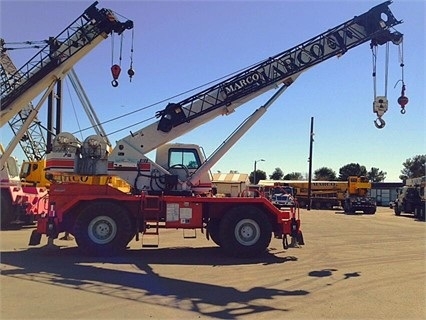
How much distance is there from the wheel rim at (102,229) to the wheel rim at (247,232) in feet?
10.5

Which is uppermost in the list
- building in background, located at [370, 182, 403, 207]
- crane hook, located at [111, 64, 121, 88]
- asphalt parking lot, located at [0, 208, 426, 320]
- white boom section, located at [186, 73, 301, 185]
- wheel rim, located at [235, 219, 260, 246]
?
crane hook, located at [111, 64, 121, 88]

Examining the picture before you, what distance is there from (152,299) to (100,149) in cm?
666

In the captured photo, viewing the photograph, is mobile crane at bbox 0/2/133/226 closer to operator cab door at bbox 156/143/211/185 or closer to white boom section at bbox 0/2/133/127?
white boom section at bbox 0/2/133/127

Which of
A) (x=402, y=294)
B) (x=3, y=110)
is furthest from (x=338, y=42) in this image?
(x=3, y=110)

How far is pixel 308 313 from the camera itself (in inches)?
270

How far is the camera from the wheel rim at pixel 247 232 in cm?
1236

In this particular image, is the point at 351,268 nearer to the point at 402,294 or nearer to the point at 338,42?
the point at 402,294

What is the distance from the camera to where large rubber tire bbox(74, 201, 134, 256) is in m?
12.0

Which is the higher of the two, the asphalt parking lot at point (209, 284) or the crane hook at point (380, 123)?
the crane hook at point (380, 123)

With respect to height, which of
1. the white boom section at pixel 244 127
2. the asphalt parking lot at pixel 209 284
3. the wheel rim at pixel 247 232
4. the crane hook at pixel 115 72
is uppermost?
the crane hook at pixel 115 72

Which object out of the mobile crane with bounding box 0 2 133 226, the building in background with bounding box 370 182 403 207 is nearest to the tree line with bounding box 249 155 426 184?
the building in background with bounding box 370 182 403 207

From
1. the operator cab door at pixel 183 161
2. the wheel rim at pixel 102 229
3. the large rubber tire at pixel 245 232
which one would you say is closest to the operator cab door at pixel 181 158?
the operator cab door at pixel 183 161

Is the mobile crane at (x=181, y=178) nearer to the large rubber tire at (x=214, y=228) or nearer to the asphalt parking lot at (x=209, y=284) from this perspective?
the large rubber tire at (x=214, y=228)

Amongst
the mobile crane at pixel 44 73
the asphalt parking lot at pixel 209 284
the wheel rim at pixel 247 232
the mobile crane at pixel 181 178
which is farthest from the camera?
the mobile crane at pixel 44 73
